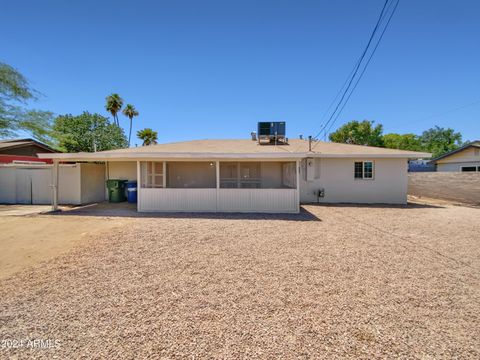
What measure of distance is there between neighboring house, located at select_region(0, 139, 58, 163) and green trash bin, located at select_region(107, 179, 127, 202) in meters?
10.3

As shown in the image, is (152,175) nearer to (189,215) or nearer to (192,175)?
(192,175)

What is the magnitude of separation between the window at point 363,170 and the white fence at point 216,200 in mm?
5044

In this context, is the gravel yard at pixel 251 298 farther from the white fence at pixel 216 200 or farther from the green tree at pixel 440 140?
the green tree at pixel 440 140

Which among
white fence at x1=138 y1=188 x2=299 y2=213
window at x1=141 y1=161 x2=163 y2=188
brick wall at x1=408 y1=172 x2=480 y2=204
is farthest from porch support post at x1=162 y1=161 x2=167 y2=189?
brick wall at x1=408 y1=172 x2=480 y2=204

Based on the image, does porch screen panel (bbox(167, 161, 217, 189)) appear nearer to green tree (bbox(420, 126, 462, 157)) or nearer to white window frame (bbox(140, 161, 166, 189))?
white window frame (bbox(140, 161, 166, 189))

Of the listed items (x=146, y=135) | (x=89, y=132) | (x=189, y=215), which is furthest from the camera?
(x=146, y=135)

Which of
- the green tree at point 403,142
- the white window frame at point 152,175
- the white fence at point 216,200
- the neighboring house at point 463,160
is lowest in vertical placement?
the white fence at point 216,200

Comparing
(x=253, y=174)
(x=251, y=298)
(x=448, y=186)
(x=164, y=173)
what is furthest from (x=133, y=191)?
(x=448, y=186)

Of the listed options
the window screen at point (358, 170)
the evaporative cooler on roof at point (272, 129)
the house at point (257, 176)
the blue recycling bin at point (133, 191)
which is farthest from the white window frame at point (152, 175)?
the window screen at point (358, 170)

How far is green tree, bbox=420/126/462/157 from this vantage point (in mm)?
48344

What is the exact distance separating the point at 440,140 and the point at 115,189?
2445 inches

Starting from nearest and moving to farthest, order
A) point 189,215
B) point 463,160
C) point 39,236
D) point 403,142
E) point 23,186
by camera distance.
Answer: point 39,236, point 189,215, point 23,186, point 463,160, point 403,142

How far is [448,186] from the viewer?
14.0m

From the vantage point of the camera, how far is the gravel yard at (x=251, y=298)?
7.93 feet
